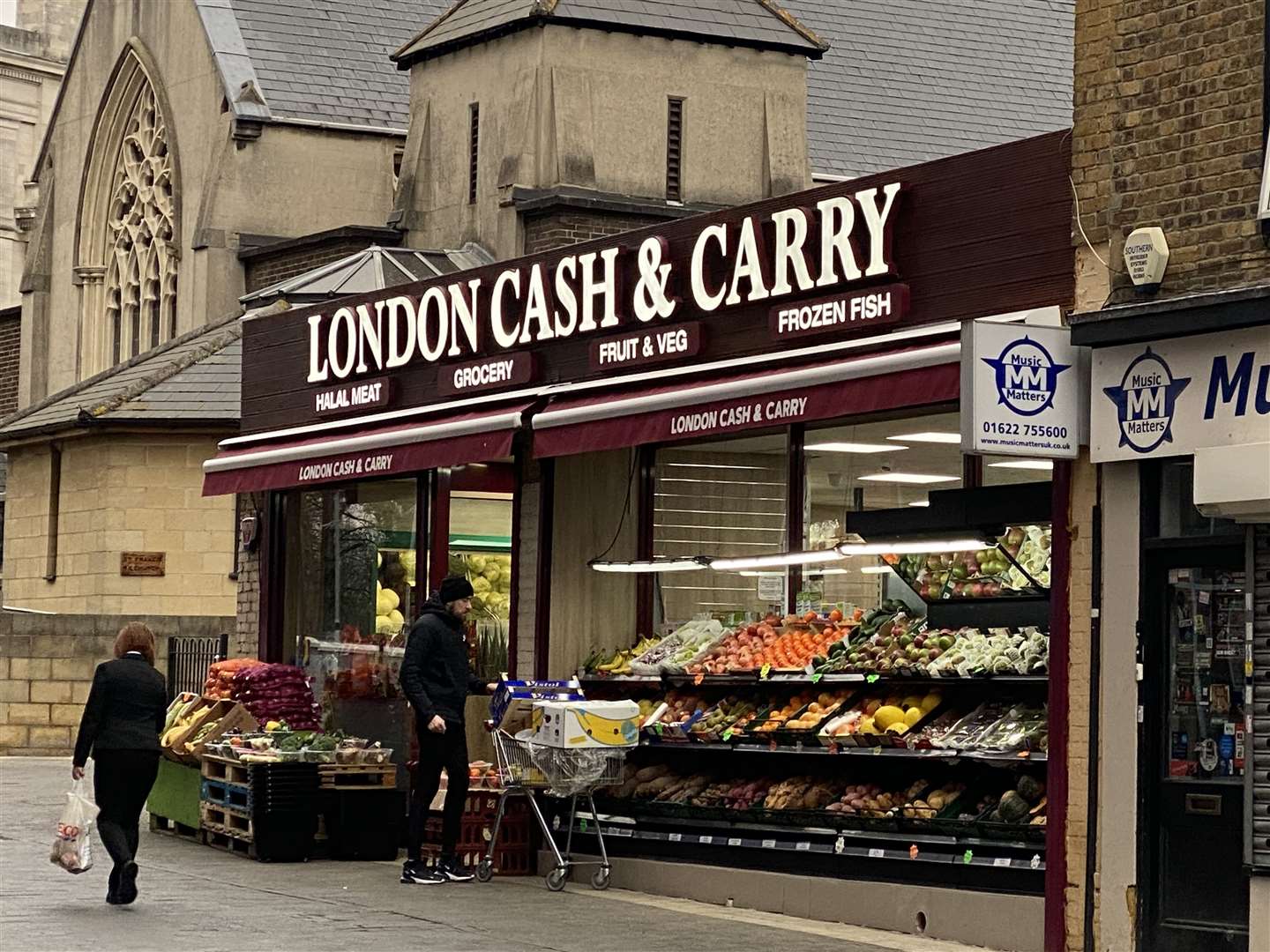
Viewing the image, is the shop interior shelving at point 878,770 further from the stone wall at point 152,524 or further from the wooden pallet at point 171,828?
the stone wall at point 152,524

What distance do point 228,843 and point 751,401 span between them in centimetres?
633

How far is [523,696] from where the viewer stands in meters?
15.5

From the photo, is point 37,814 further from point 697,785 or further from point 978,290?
point 978,290

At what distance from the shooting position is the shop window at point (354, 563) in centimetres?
1895

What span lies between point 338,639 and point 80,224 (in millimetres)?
24670

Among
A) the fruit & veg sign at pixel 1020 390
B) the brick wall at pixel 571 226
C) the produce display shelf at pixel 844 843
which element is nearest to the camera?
the fruit & veg sign at pixel 1020 390

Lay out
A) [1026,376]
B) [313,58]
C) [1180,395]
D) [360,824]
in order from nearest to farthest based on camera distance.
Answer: [1180,395] < [1026,376] < [360,824] < [313,58]

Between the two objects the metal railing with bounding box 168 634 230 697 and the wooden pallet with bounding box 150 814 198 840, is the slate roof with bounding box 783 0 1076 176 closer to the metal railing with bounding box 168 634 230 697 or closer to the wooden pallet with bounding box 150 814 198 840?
the metal railing with bounding box 168 634 230 697

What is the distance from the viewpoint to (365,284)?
93.8 feet

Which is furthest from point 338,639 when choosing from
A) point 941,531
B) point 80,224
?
point 80,224

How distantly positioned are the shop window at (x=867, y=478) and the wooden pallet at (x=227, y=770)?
4.49 meters

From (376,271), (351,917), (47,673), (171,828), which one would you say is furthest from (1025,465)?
(47,673)

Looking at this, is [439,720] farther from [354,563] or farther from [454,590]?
[354,563]

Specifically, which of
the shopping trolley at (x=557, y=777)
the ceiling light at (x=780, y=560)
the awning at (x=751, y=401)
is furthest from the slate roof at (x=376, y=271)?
the shopping trolley at (x=557, y=777)
